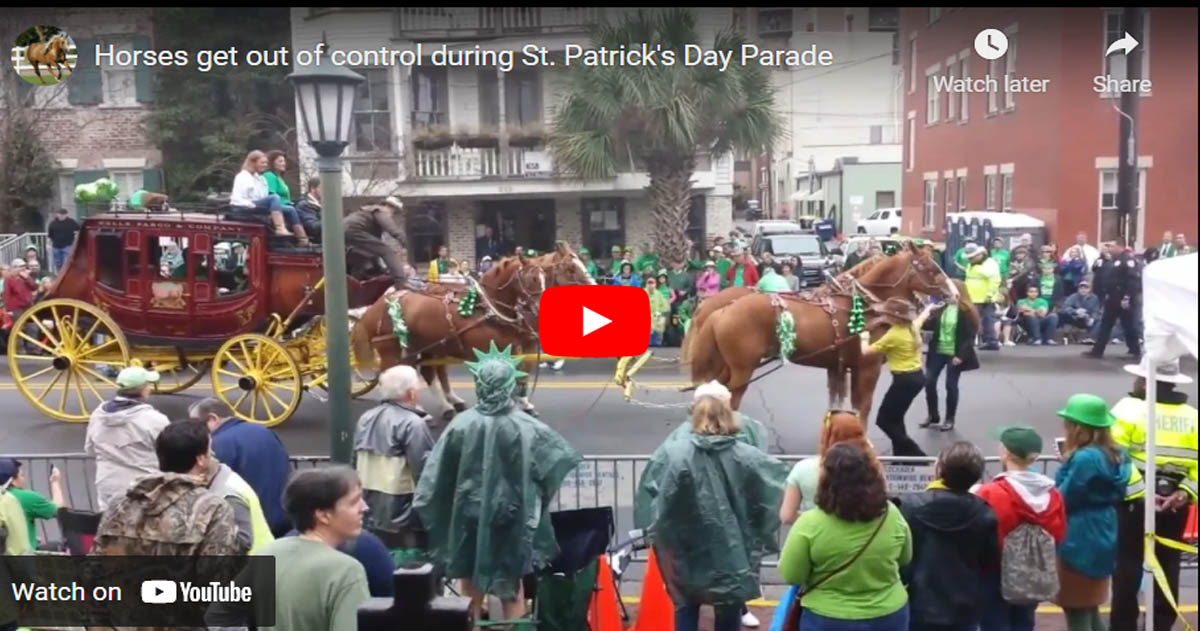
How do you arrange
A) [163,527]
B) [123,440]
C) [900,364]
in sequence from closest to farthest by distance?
[163,527], [123,440], [900,364]

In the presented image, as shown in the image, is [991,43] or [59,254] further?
[59,254]

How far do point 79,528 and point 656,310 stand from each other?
28.8 ft

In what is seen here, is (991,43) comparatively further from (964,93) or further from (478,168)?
(478,168)

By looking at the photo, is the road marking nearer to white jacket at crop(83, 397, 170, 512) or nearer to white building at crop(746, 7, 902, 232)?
white jacket at crop(83, 397, 170, 512)

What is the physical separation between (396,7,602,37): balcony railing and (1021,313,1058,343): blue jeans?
362 inches

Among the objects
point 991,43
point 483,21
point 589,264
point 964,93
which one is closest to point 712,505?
point 991,43

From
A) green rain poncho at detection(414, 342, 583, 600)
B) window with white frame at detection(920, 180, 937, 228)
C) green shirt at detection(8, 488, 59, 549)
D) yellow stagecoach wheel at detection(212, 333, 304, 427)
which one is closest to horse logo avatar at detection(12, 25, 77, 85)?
green shirt at detection(8, 488, 59, 549)

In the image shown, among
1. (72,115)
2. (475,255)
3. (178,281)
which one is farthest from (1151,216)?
(72,115)

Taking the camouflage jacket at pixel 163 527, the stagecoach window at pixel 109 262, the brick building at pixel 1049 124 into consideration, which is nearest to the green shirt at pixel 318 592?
the camouflage jacket at pixel 163 527

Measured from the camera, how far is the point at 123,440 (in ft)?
17.5

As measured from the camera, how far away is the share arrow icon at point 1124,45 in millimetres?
5750

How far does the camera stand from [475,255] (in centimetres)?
1066

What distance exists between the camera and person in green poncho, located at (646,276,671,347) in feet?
40.4

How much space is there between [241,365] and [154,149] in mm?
5256
